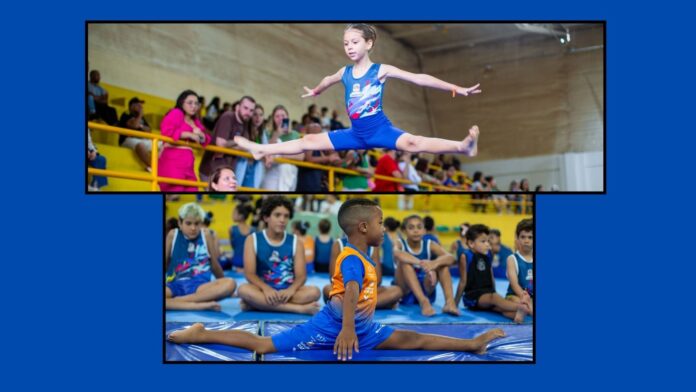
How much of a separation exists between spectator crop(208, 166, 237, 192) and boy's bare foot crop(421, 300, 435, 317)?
2060 millimetres

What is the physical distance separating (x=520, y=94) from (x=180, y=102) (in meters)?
3.56

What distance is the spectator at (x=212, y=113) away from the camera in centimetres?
819

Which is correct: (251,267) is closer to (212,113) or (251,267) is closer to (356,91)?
(356,91)

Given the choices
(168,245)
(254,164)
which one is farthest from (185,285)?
(254,164)

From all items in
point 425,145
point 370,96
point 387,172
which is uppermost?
point 370,96

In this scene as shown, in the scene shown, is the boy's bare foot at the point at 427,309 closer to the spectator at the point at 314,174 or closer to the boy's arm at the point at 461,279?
the boy's arm at the point at 461,279

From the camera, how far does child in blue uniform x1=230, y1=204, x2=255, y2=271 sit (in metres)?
7.49

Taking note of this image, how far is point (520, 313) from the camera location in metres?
6.07

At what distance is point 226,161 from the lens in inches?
→ 299

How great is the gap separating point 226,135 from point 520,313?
3207mm

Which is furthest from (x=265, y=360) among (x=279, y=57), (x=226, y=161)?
(x=279, y=57)

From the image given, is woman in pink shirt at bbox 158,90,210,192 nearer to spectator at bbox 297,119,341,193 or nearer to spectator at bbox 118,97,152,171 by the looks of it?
spectator at bbox 118,97,152,171

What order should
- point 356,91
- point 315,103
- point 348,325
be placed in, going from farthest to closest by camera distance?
1. point 315,103
2. point 356,91
3. point 348,325

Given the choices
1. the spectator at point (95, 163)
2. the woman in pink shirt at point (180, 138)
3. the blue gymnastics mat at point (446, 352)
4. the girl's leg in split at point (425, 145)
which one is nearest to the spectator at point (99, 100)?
the spectator at point (95, 163)
